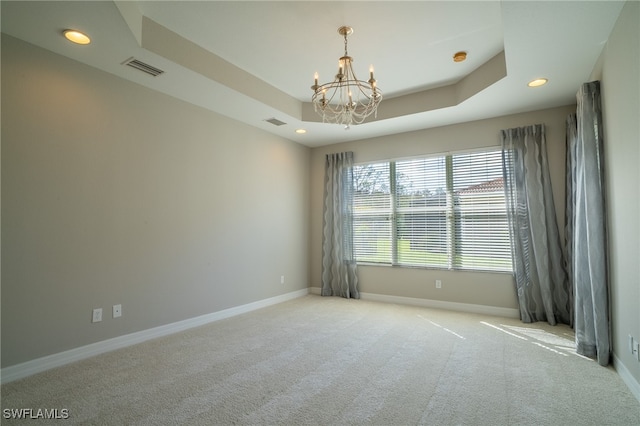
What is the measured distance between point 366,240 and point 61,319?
4.26 m

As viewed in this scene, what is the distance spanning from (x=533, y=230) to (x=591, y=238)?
1408 mm

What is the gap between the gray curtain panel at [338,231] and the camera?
568cm

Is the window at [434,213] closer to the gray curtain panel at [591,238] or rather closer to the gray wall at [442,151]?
the gray wall at [442,151]

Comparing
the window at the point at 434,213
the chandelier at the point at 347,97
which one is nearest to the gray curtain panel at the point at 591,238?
the window at the point at 434,213

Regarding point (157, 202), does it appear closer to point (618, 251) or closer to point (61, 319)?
point (61, 319)

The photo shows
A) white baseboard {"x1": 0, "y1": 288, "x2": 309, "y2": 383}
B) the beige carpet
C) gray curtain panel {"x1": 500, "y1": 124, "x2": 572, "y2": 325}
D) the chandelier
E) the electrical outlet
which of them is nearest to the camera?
the beige carpet

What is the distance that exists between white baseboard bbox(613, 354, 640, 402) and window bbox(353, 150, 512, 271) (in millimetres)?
1872

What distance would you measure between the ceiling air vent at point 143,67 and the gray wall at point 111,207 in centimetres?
37

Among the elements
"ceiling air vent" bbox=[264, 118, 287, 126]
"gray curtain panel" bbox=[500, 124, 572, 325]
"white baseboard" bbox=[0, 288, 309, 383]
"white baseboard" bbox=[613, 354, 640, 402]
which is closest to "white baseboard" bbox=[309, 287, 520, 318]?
"gray curtain panel" bbox=[500, 124, 572, 325]

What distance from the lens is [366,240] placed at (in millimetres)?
5695

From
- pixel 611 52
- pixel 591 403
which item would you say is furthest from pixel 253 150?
pixel 591 403

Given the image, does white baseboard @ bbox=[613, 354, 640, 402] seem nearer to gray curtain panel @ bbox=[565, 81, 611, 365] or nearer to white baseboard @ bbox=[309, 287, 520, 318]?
gray curtain panel @ bbox=[565, 81, 611, 365]

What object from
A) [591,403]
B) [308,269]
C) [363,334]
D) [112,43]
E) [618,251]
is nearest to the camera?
[591,403]

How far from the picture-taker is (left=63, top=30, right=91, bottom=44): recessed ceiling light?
2603 mm
